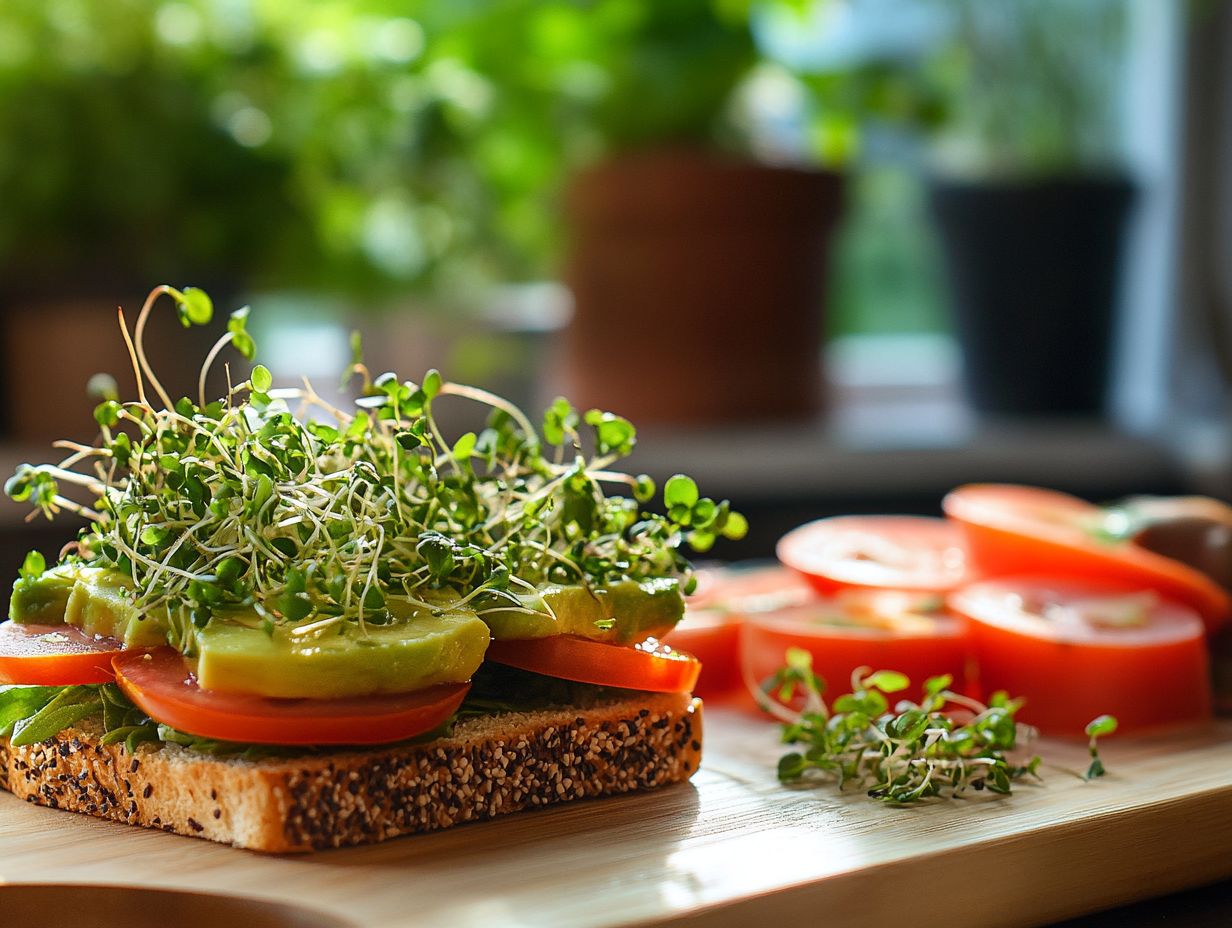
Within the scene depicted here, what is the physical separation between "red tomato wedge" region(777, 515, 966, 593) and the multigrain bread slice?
43 cm

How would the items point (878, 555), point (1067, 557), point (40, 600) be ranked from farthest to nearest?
point (878, 555) → point (1067, 557) → point (40, 600)

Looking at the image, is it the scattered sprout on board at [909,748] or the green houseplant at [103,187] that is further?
the green houseplant at [103,187]

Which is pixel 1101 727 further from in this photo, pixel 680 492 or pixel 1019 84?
pixel 1019 84

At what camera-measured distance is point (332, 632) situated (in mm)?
1321

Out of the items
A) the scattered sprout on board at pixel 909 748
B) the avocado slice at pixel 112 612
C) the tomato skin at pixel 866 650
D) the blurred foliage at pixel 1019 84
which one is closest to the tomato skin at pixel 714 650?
the tomato skin at pixel 866 650

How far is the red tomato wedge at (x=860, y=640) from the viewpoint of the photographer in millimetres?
1764

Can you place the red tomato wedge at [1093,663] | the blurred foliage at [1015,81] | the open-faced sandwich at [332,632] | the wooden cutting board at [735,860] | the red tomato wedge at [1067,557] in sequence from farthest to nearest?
the blurred foliage at [1015,81] → the red tomato wedge at [1067,557] → the red tomato wedge at [1093,663] → the open-faced sandwich at [332,632] → the wooden cutting board at [735,860]

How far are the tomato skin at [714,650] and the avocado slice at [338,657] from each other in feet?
1.99

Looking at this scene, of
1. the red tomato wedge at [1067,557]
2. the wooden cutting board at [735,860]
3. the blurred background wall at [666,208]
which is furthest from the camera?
the blurred background wall at [666,208]

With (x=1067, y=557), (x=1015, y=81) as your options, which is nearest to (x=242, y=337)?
(x=1067, y=557)

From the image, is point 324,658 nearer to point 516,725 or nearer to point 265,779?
point 265,779

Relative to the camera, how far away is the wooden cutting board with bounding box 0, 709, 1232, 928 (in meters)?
1.18

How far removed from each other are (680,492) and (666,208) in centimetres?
198

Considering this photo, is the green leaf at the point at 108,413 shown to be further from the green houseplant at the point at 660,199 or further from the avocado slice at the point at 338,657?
the green houseplant at the point at 660,199
